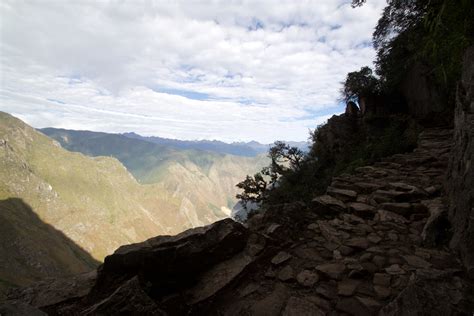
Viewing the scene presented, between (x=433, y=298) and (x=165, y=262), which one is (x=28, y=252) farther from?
(x=433, y=298)

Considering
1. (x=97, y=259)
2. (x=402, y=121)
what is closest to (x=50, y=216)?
(x=97, y=259)

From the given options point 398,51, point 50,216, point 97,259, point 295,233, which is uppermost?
point 398,51

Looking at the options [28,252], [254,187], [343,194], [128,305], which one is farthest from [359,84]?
[28,252]

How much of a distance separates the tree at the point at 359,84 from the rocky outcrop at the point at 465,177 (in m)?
19.5

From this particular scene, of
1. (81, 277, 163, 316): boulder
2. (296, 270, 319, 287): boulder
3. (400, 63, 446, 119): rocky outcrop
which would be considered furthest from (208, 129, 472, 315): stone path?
(400, 63, 446, 119): rocky outcrop

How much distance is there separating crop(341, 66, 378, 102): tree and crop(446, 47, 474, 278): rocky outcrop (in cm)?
1955

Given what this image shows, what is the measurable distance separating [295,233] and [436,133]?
13.7 meters

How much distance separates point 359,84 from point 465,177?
23.6 metres

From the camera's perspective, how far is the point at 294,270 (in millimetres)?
5719

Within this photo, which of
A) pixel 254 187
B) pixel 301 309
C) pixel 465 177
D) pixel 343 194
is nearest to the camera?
pixel 301 309

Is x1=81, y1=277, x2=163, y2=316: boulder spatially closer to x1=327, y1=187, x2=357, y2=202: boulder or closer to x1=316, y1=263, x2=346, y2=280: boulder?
x1=316, y1=263, x2=346, y2=280: boulder

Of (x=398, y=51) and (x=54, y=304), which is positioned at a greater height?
(x=398, y=51)

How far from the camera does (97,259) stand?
6412 inches

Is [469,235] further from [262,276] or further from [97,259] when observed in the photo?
[97,259]
